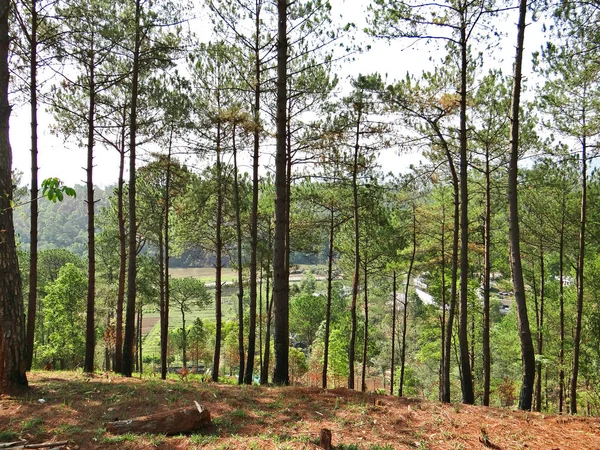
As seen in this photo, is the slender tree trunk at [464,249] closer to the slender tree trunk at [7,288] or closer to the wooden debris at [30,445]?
the wooden debris at [30,445]

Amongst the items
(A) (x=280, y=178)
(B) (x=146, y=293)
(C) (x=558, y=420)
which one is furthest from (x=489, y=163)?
(B) (x=146, y=293)

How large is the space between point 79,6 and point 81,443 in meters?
8.33

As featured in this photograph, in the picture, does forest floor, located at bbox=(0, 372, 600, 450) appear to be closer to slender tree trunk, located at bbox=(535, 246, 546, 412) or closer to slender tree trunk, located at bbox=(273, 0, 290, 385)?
slender tree trunk, located at bbox=(273, 0, 290, 385)

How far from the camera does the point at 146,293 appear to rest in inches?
722

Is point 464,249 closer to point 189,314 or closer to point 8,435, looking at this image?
point 8,435

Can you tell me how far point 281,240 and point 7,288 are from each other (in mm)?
4767

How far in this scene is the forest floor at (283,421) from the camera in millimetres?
4207

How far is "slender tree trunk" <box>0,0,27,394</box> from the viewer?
5.92 m

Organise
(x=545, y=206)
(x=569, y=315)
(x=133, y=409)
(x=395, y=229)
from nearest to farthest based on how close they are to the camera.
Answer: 1. (x=133, y=409)
2. (x=545, y=206)
3. (x=395, y=229)
4. (x=569, y=315)

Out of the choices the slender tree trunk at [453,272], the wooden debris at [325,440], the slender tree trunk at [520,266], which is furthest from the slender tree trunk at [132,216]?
the slender tree trunk at [520,266]

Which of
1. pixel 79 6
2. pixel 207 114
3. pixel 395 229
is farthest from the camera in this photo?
pixel 395 229

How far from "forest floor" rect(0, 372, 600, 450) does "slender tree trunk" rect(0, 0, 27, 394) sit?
430 mm

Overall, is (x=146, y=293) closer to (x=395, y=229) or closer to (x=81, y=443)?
(x=395, y=229)

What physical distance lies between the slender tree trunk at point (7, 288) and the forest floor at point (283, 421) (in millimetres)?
430
